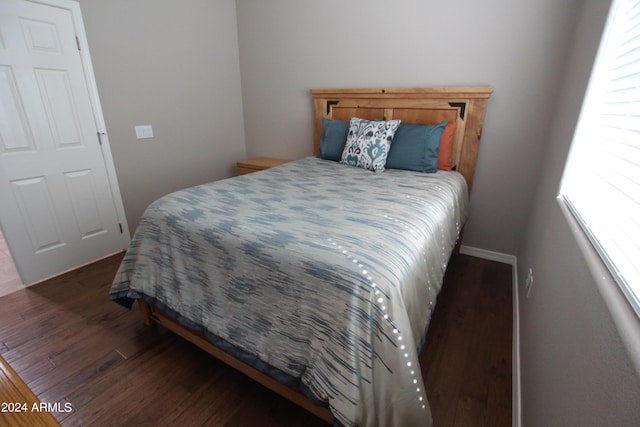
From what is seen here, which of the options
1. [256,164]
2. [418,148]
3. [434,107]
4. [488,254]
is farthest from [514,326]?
[256,164]

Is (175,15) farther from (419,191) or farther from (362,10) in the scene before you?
(419,191)

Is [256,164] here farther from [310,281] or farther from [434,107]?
[310,281]

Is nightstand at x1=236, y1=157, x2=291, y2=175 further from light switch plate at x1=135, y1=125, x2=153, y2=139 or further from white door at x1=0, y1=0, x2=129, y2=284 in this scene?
white door at x1=0, y1=0, x2=129, y2=284

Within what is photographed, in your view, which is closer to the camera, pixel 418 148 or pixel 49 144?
pixel 49 144

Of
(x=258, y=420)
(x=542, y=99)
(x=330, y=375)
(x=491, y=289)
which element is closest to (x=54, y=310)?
(x=258, y=420)

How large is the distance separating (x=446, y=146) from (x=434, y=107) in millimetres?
361

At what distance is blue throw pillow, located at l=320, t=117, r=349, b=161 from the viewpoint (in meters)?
2.68

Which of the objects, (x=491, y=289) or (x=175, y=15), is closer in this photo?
(x=491, y=289)

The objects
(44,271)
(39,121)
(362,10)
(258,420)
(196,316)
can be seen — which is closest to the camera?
(258,420)

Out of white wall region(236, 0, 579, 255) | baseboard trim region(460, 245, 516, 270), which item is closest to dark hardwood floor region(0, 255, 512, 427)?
baseboard trim region(460, 245, 516, 270)

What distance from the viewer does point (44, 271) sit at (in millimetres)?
2268

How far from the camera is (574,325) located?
0.81 m

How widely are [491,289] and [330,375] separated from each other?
5.48 feet

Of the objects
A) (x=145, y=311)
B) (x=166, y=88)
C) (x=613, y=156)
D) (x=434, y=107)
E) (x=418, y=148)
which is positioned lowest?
(x=145, y=311)
